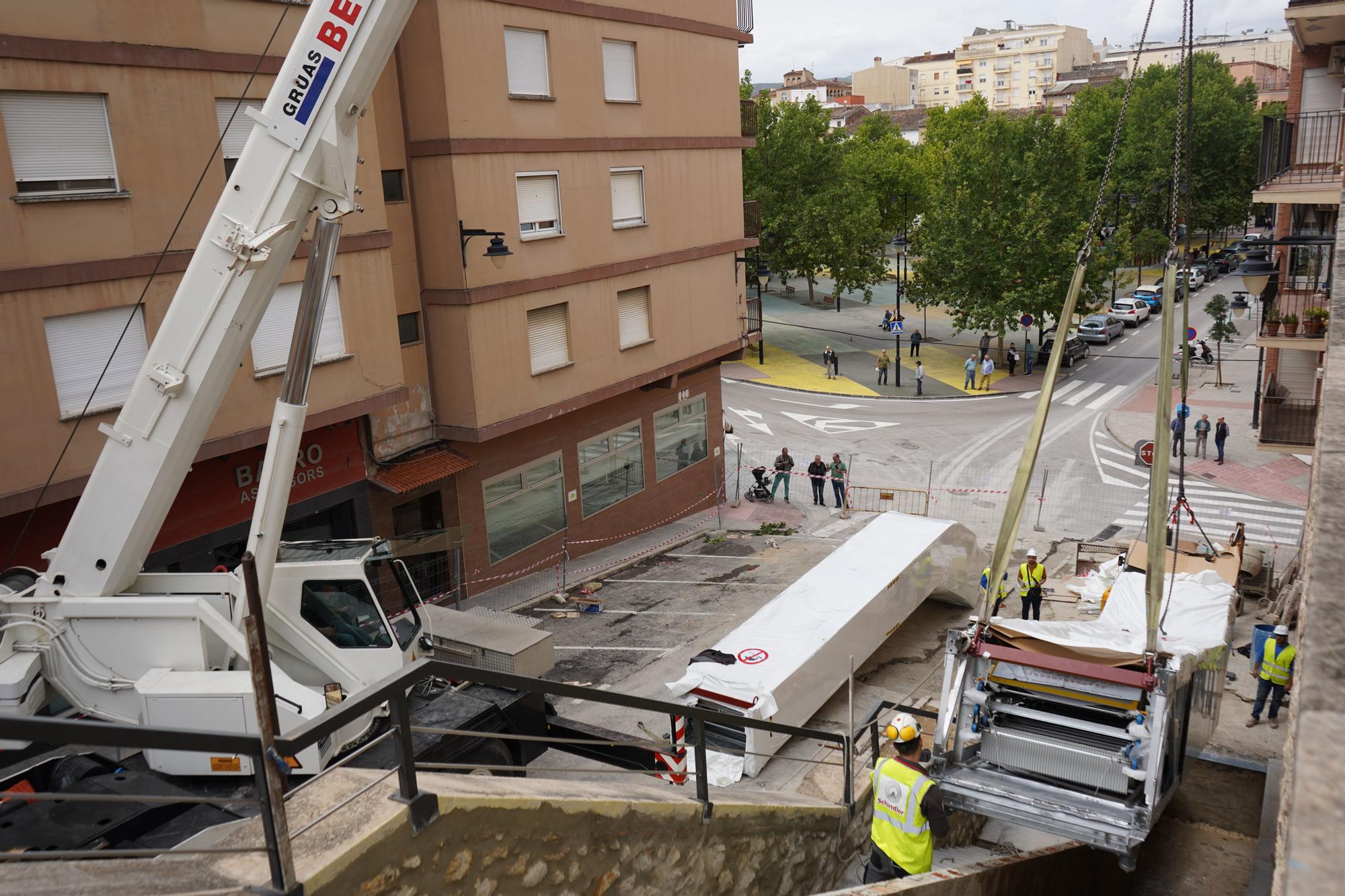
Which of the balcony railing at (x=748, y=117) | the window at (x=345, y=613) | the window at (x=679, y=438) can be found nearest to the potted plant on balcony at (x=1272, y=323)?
the window at (x=679, y=438)

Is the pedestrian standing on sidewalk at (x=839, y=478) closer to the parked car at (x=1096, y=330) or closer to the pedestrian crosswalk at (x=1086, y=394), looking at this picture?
the pedestrian crosswalk at (x=1086, y=394)

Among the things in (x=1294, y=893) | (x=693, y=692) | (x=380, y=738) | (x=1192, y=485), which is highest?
(x=1294, y=893)

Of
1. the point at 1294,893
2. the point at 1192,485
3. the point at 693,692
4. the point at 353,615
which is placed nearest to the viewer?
the point at 1294,893

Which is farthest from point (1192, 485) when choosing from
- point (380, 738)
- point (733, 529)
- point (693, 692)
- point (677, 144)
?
point (380, 738)

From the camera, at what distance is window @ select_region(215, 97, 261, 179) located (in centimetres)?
1480

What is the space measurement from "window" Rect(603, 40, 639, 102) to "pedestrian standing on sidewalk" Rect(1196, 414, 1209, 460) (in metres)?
21.2

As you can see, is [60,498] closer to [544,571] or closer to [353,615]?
[353,615]

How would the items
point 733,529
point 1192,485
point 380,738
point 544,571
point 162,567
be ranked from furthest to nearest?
Answer: 1. point 1192,485
2. point 733,529
3. point 544,571
4. point 162,567
5. point 380,738

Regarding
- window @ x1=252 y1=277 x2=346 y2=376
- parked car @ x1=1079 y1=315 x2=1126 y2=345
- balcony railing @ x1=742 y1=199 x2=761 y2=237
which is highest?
balcony railing @ x1=742 y1=199 x2=761 y2=237

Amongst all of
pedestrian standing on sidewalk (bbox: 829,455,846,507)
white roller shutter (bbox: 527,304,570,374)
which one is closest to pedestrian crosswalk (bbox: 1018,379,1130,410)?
pedestrian standing on sidewalk (bbox: 829,455,846,507)

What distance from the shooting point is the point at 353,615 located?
35.4 ft

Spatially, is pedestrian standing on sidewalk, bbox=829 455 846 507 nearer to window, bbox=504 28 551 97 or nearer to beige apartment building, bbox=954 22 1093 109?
window, bbox=504 28 551 97

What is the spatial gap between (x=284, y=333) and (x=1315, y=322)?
19.1 metres

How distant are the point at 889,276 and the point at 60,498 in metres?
49.7
